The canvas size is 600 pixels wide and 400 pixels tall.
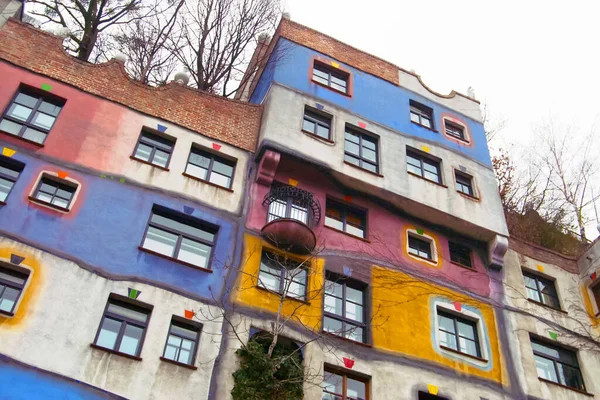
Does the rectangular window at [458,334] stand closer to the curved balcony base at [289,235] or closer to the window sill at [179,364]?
the curved balcony base at [289,235]

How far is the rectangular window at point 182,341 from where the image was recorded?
1191 cm

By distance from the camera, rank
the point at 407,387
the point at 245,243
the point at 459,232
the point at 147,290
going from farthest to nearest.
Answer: the point at 459,232 → the point at 245,243 → the point at 407,387 → the point at 147,290

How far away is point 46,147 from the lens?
13.8 m

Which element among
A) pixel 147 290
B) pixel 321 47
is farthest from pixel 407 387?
pixel 321 47

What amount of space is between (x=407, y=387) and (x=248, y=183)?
6.39 m

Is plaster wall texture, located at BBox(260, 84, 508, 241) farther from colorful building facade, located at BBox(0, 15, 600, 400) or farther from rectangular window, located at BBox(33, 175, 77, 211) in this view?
rectangular window, located at BBox(33, 175, 77, 211)

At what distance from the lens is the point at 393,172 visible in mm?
17500

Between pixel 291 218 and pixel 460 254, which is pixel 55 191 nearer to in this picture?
pixel 291 218

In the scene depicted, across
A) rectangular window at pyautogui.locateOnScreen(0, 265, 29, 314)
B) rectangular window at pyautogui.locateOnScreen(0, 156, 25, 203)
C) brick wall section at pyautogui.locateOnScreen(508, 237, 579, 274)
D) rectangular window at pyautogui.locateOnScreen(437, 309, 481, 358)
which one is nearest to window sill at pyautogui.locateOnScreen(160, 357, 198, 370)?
rectangular window at pyautogui.locateOnScreen(0, 265, 29, 314)

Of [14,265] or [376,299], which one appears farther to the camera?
[376,299]

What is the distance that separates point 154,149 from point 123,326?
5.17 metres

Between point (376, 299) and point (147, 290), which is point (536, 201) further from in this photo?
point (147, 290)

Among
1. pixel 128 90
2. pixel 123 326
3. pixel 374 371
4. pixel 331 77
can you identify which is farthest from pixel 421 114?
pixel 123 326

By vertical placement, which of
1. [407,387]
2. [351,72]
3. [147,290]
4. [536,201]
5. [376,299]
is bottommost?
[407,387]
